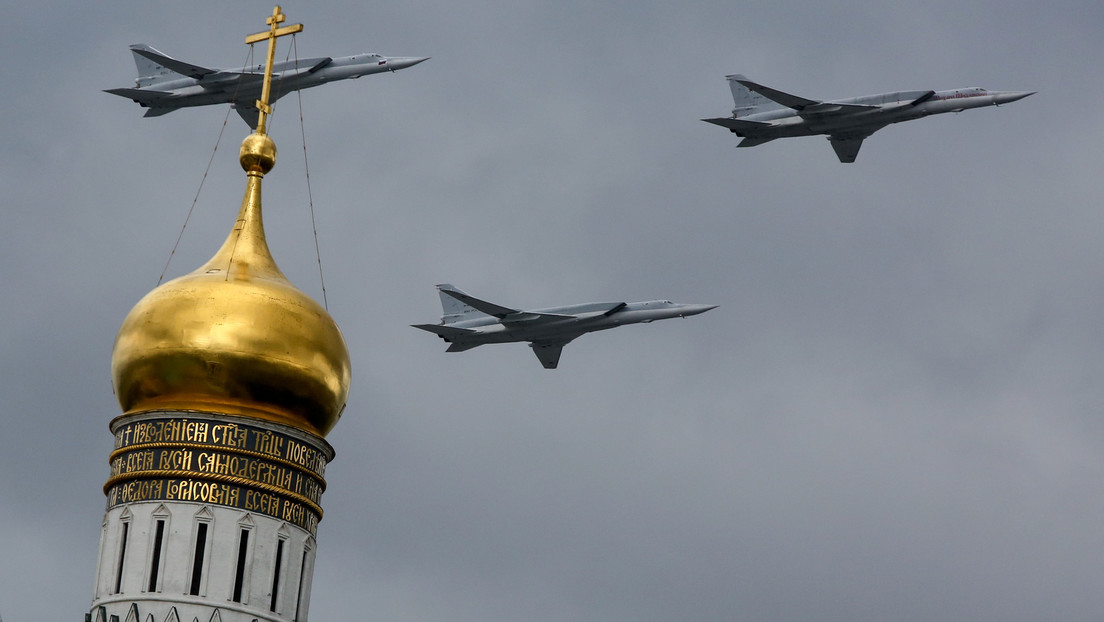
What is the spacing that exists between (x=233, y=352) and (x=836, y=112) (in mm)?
40287

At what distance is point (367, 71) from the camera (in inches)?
3374

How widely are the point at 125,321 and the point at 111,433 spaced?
8.40ft

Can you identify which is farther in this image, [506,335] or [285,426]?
[506,335]

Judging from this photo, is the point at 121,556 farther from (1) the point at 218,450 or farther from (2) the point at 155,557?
(1) the point at 218,450

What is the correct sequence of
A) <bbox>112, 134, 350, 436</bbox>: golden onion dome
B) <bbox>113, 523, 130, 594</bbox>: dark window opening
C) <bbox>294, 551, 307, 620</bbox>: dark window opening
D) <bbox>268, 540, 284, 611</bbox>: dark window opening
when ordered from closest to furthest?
<bbox>113, 523, 130, 594</bbox>: dark window opening
<bbox>268, 540, 284, 611</bbox>: dark window opening
<bbox>294, 551, 307, 620</bbox>: dark window opening
<bbox>112, 134, 350, 436</bbox>: golden onion dome

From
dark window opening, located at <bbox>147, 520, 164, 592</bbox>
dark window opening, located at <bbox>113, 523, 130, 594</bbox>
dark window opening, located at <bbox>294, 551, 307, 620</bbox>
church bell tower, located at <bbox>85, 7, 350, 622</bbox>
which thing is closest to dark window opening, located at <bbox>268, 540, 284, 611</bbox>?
church bell tower, located at <bbox>85, 7, 350, 622</bbox>

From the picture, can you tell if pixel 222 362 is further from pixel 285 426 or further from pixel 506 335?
pixel 506 335

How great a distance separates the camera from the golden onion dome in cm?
4706

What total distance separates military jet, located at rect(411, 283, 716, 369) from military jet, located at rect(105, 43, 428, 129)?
9.50 m

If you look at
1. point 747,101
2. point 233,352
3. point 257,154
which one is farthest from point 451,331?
point 233,352

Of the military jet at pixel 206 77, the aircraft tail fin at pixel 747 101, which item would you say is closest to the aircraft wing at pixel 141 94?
the military jet at pixel 206 77

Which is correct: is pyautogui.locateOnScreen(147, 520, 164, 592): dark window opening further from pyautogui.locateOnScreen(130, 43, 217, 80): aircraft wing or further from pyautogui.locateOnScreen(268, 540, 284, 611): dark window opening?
pyautogui.locateOnScreen(130, 43, 217, 80): aircraft wing

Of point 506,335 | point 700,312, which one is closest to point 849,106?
point 700,312

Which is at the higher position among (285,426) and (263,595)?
(285,426)
